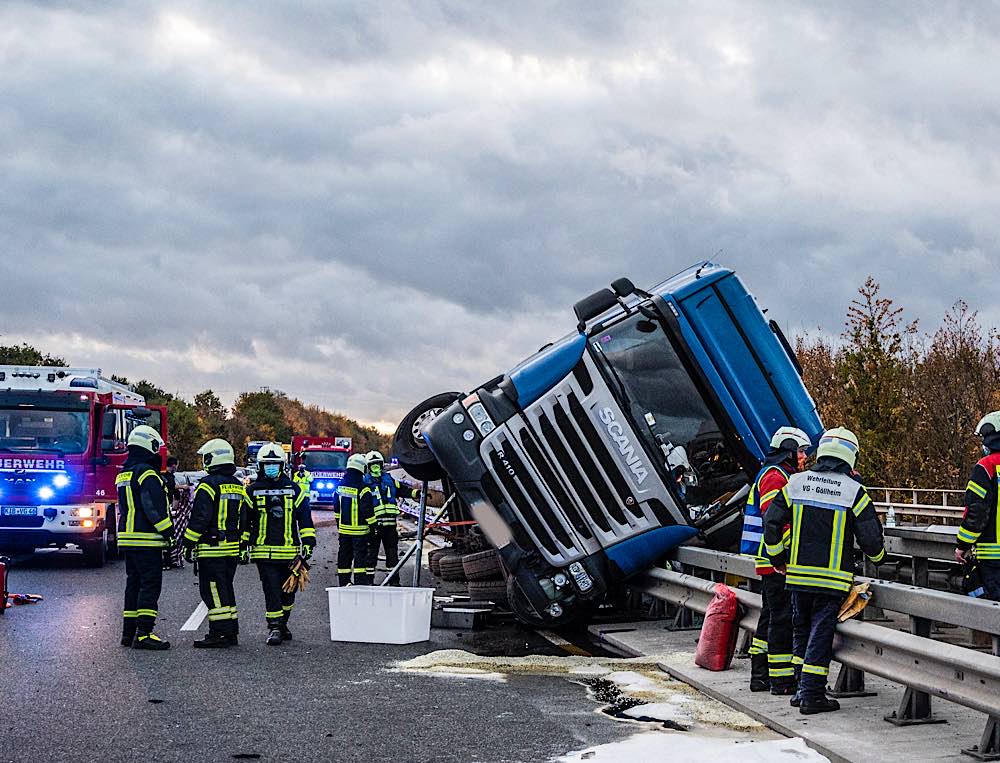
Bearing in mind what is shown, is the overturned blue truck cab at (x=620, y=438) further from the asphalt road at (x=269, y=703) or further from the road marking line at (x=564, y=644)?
the asphalt road at (x=269, y=703)

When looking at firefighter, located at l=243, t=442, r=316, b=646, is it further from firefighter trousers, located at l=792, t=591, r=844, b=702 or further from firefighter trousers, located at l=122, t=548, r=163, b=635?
firefighter trousers, located at l=792, t=591, r=844, b=702

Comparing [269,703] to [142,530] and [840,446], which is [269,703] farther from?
[840,446]

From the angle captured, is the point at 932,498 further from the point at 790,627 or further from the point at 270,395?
the point at 270,395

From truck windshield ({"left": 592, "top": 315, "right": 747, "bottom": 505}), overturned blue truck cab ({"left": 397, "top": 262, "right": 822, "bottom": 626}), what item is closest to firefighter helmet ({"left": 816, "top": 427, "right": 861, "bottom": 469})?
overturned blue truck cab ({"left": 397, "top": 262, "right": 822, "bottom": 626})

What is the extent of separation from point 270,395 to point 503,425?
114 m

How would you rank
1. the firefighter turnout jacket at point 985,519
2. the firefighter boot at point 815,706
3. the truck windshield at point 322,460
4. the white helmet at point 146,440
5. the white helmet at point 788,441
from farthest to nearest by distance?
1. the truck windshield at point 322,460
2. the white helmet at point 146,440
3. the firefighter turnout jacket at point 985,519
4. the white helmet at point 788,441
5. the firefighter boot at point 815,706

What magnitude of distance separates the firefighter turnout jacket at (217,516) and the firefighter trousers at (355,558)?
12.2 ft

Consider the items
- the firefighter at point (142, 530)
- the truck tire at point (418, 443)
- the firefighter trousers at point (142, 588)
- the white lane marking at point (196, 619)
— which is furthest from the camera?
the truck tire at point (418, 443)

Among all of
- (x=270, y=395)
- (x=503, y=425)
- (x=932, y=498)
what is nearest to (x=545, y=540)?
(x=503, y=425)

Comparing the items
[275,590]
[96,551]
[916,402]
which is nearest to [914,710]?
[275,590]

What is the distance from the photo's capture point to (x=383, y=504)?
1502 centimetres

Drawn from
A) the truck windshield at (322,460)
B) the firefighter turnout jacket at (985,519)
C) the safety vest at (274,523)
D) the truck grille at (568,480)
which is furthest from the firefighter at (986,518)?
the truck windshield at (322,460)

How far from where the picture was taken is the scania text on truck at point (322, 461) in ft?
136

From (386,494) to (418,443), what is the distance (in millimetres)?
3046
